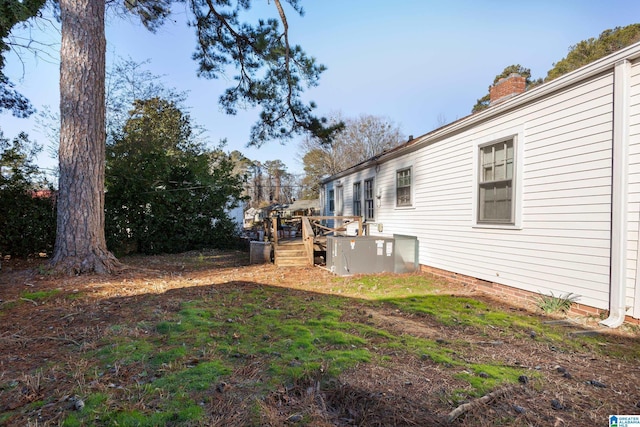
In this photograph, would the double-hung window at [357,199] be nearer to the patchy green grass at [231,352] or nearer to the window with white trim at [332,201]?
the window with white trim at [332,201]

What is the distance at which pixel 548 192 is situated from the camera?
4.82m

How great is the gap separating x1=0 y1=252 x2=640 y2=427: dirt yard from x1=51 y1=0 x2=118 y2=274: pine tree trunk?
1.17 meters

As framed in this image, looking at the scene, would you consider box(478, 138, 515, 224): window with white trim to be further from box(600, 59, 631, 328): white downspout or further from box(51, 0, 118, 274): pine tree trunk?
box(51, 0, 118, 274): pine tree trunk

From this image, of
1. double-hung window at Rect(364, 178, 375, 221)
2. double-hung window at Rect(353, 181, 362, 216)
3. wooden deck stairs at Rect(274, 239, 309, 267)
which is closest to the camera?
wooden deck stairs at Rect(274, 239, 309, 267)

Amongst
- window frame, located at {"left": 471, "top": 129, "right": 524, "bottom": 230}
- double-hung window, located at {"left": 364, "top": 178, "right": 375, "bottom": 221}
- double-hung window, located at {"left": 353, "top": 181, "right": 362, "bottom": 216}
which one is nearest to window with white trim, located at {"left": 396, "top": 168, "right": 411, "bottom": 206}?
double-hung window, located at {"left": 364, "top": 178, "right": 375, "bottom": 221}

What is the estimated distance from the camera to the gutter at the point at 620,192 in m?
3.82

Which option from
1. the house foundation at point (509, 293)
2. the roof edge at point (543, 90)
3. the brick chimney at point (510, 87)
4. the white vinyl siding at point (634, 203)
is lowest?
the house foundation at point (509, 293)

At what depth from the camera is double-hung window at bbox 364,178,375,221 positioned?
11.0 meters

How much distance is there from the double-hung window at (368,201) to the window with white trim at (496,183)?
497cm

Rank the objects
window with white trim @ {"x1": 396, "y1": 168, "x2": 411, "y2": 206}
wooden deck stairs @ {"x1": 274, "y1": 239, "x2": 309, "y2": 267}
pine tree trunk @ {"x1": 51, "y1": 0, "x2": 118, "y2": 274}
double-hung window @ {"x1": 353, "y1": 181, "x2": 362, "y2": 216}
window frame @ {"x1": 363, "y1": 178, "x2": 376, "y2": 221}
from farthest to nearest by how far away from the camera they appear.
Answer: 1. double-hung window @ {"x1": 353, "y1": 181, "x2": 362, "y2": 216}
2. window frame @ {"x1": 363, "y1": 178, "x2": 376, "y2": 221}
3. wooden deck stairs @ {"x1": 274, "y1": 239, "x2": 309, "y2": 267}
4. window with white trim @ {"x1": 396, "y1": 168, "x2": 411, "y2": 206}
5. pine tree trunk @ {"x1": 51, "y1": 0, "x2": 118, "y2": 274}

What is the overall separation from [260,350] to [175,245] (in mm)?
10923

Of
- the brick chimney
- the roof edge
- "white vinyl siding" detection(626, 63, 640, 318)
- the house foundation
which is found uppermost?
the brick chimney

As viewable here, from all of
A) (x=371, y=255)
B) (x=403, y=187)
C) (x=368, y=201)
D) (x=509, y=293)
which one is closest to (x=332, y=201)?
(x=368, y=201)

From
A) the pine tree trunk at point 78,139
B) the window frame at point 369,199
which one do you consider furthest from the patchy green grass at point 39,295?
the window frame at point 369,199
